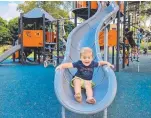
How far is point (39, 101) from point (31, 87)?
1679 millimetres

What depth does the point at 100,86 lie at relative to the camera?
173 inches

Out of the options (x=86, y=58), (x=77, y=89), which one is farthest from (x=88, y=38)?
(x=77, y=89)

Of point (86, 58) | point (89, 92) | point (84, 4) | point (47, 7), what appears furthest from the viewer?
point (47, 7)

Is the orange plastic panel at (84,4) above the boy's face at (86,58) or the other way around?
above

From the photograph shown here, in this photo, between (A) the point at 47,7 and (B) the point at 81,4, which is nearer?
(B) the point at 81,4

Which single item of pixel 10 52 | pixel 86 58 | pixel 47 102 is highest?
pixel 86 58

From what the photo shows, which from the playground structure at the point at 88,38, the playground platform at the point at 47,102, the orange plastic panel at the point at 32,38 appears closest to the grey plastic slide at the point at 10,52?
the playground structure at the point at 88,38

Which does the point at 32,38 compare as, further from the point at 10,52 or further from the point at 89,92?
the point at 89,92

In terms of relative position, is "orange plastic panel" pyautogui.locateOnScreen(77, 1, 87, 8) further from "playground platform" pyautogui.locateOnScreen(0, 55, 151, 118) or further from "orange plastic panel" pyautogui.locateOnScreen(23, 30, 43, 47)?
"playground platform" pyautogui.locateOnScreen(0, 55, 151, 118)

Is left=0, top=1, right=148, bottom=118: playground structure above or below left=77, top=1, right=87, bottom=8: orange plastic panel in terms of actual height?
below

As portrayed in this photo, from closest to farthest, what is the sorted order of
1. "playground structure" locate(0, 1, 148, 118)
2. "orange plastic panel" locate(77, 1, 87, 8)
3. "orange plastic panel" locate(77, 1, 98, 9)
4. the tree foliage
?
"playground structure" locate(0, 1, 148, 118) < "orange plastic panel" locate(77, 1, 98, 9) < "orange plastic panel" locate(77, 1, 87, 8) < the tree foliage

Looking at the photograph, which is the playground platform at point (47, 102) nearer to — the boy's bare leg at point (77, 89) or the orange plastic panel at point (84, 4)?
the boy's bare leg at point (77, 89)

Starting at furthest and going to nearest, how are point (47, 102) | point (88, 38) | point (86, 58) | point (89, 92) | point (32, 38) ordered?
point (32, 38)
point (88, 38)
point (47, 102)
point (86, 58)
point (89, 92)

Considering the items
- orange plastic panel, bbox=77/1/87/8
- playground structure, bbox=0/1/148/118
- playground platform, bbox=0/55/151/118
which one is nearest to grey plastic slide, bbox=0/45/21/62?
playground structure, bbox=0/1/148/118
